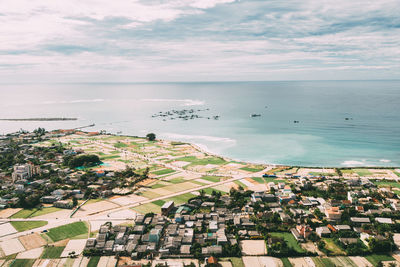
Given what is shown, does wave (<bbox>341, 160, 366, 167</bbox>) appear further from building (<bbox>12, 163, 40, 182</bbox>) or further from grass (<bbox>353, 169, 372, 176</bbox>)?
building (<bbox>12, 163, 40, 182</bbox>)

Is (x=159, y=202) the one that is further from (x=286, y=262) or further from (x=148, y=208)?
(x=286, y=262)

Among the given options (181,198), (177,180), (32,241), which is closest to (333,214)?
(181,198)

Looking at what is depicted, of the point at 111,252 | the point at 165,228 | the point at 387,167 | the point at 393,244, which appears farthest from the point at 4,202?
the point at 387,167

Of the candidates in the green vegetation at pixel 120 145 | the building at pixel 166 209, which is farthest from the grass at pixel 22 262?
the green vegetation at pixel 120 145

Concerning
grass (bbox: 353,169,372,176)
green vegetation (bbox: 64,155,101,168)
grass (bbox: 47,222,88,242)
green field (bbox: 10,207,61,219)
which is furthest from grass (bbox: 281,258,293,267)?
green vegetation (bbox: 64,155,101,168)

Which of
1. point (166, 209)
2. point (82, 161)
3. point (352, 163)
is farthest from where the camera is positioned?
point (82, 161)

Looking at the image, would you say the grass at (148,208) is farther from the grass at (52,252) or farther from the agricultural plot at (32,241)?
the agricultural plot at (32,241)

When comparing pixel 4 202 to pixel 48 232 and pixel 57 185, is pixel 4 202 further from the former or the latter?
pixel 48 232
